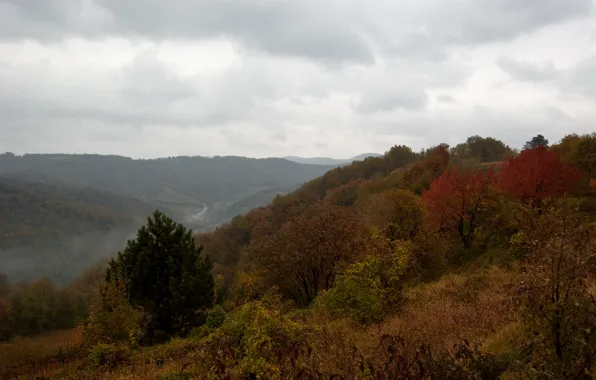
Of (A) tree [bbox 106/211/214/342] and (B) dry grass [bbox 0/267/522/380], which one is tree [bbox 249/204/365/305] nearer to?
(A) tree [bbox 106/211/214/342]

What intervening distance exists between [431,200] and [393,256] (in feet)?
59.2

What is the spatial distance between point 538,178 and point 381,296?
2031 cm

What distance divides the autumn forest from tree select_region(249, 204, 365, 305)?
0.08 meters

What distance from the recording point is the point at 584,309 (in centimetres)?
400

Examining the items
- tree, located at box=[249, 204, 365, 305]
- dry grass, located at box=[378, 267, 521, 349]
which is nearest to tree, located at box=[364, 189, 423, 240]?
tree, located at box=[249, 204, 365, 305]

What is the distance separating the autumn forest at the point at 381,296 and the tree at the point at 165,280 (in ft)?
0.29

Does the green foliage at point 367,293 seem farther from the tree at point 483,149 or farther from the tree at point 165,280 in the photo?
the tree at point 483,149

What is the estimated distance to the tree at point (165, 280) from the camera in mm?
26000

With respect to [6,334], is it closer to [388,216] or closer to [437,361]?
[388,216]

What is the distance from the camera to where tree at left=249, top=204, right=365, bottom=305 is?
22469 mm

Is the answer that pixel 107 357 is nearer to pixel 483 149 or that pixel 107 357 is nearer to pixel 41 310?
pixel 41 310

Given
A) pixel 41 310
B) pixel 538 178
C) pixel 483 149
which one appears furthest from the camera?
pixel 483 149

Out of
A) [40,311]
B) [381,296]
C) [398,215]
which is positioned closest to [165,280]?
[398,215]

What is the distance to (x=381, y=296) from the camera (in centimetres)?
1359
